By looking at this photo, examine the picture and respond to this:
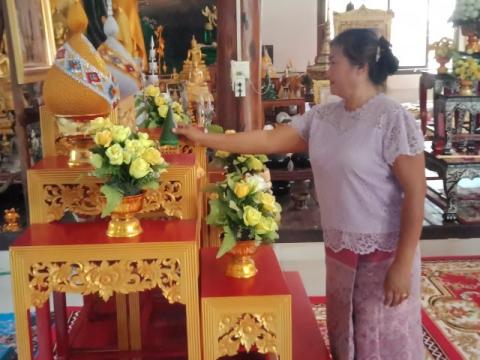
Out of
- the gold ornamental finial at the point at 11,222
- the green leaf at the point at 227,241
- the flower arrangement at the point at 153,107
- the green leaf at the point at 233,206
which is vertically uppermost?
the flower arrangement at the point at 153,107

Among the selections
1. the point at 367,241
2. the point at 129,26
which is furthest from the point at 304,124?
the point at 129,26

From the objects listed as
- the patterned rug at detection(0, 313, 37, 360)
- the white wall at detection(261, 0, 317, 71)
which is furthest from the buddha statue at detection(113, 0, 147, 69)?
the white wall at detection(261, 0, 317, 71)

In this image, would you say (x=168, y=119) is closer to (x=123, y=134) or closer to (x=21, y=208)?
(x=123, y=134)

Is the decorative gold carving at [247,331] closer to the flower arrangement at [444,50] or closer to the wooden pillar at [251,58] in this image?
the wooden pillar at [251,58]

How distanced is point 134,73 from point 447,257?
7.18 feet

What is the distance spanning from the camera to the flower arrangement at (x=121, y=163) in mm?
1345

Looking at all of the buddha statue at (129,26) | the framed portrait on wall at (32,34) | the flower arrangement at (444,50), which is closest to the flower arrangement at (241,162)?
the buddha statue at (129,26)

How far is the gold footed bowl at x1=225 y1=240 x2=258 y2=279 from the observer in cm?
146

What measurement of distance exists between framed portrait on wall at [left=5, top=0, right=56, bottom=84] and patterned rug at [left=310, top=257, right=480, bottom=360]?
162 cm

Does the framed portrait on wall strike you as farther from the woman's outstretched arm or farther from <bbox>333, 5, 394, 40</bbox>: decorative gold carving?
<bbox>333, 5, 394, 40</bbox>: decorative gold carving

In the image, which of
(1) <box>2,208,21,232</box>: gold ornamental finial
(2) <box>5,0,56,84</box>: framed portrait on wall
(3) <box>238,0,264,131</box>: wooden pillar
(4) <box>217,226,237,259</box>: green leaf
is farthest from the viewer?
(1) <box>2,208,21,232</box>: gold ornamental finial

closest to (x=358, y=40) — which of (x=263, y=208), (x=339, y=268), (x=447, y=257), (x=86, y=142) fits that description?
(x=263, y=208)

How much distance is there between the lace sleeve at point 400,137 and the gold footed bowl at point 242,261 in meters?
0.42

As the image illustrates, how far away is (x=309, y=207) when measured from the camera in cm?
412
